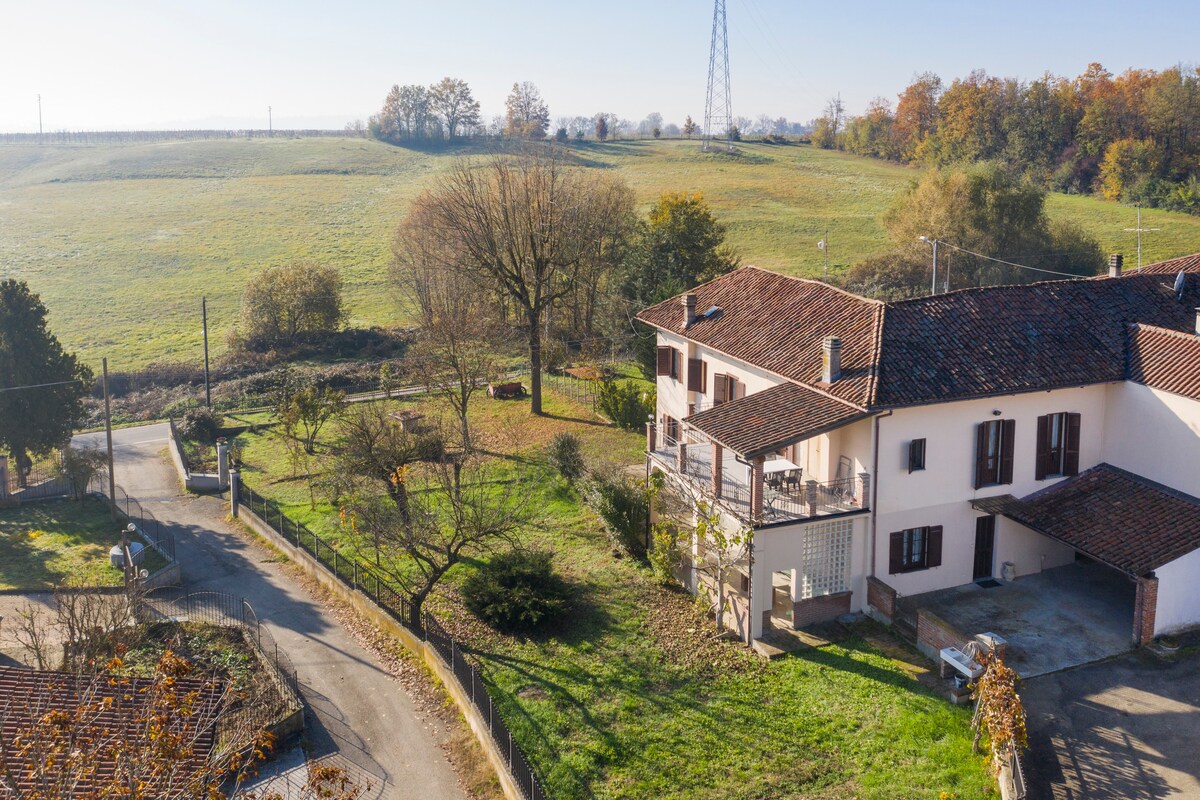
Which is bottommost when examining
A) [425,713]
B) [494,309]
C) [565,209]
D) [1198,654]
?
[425,713]

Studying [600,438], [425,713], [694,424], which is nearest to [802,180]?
[600,438]

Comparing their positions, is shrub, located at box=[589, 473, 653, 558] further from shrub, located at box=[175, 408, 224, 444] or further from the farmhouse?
shrub, located at box=[175, 408, 224, 444]

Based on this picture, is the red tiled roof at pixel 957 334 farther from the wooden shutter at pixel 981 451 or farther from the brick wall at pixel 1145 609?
the brick wall at pixel 1145 609

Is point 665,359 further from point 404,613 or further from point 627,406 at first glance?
point 404,613

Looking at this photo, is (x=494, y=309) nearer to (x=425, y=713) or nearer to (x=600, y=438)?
(x=600, y=438)

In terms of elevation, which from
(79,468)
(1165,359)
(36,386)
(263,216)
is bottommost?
(79,468)

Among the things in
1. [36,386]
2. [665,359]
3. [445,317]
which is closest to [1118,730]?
[665,359]

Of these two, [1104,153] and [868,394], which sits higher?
[1104,153]
